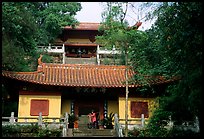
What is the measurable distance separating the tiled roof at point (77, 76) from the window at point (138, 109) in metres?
1.32

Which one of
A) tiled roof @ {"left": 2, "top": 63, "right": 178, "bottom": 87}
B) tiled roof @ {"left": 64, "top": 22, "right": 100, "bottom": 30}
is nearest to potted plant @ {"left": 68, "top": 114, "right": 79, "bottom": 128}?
tiled roof @ {"left": 2, "top": 63, "right": 178, "bottom": 87}

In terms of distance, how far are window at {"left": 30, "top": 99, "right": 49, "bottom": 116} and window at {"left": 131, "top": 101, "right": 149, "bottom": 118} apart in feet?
13.8

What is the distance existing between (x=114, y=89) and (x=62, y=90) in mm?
2579

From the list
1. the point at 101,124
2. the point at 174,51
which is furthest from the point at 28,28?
the point at 174,51

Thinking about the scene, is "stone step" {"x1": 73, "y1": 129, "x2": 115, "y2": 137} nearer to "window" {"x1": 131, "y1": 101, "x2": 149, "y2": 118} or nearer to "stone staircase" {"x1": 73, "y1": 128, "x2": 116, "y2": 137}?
"stone staircase" {"x1": 73, "y1": 128, "x2": 116, "y2": 137}

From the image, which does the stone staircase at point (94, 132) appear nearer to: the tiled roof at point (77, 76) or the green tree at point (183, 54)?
the tiled roof at point (77, 76)

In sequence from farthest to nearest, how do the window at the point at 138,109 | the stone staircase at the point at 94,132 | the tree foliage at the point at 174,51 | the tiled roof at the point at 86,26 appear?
the tiled roof at the point at 86,26 < the window at the point at 138,109 < the stone staircase at the point at 94,132 < the tree foliage at the point at 174,51

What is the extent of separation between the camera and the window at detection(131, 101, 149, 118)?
16.4m

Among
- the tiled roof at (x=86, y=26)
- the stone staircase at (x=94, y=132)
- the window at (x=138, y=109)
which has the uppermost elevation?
the tiled roof at (x=86, y=26)

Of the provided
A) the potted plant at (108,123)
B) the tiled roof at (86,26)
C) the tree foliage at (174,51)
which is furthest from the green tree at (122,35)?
the tiled roof at (86,26)

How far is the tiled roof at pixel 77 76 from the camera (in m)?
15.6

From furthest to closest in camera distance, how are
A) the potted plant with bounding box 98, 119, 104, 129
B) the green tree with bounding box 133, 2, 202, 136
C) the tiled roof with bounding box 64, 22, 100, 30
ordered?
1. the tiled roof with bounding box 64, 22, 100, 30
2. the potted plant with bounding box 98, 119, 104, 129
3. the green tree with bounding box 133, 2, 202, 136

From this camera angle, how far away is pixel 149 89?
626 inches

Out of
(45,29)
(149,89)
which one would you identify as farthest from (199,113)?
(45,29)
